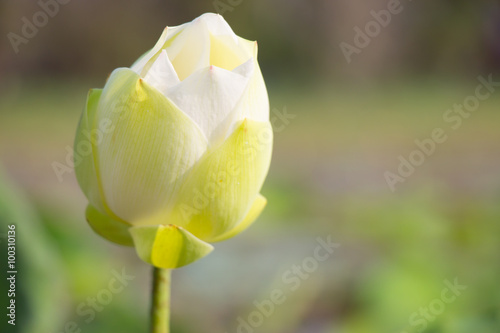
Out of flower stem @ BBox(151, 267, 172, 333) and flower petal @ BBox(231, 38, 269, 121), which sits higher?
flower petal @ BBox(231, 38, 269, 121)

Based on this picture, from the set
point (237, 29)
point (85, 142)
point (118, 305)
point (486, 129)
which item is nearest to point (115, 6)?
point (237, 29)

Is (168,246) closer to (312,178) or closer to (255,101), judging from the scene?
(255,101)

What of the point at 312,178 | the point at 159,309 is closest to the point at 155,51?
the point at 159,309

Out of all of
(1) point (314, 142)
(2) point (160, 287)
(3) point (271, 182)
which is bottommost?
(1) point (314, 142)

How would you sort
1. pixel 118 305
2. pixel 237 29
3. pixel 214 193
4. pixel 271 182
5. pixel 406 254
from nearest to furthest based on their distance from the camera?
pixel 214 193, pixel 118 305, pixel 406 254, pixel 271 182, pixel 237 29

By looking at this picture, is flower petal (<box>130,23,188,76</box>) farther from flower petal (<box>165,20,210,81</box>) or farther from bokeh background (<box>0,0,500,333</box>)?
bokeh background (<box>0,0,500,333</box>)

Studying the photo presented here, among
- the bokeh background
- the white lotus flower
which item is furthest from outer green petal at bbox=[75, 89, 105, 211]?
the bokeh background

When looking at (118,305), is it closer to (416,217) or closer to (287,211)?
(416,217)

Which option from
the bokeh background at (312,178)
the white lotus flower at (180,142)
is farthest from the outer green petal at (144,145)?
the bokeh background at (312,178)
